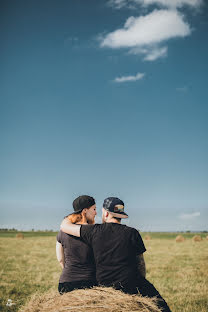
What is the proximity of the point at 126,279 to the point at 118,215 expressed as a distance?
0.76m

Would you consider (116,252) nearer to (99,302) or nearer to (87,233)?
(87,233)

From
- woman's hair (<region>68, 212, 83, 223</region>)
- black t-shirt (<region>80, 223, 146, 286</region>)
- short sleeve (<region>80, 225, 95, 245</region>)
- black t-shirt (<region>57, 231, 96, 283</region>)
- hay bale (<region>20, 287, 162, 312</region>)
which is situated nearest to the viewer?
hay bale (<region>20, 287, 162, 312</region>)

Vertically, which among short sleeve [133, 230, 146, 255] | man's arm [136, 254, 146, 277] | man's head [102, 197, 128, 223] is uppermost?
man's head [102, 197, 128, 223]

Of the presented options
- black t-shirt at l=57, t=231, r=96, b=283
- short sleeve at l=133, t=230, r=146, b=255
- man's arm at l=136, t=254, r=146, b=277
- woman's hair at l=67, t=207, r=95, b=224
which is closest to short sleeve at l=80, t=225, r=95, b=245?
black t-shirt at l=57, t=231, r=96, b=283

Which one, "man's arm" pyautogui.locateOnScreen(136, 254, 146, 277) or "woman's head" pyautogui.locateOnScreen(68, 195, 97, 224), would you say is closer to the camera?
"man's arm" pyautogui.locateOnScreen(136, 254, 146, 277)

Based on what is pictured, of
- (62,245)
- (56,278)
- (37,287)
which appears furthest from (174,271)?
(62,245)

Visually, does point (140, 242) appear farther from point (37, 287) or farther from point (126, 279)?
point (37, 287)

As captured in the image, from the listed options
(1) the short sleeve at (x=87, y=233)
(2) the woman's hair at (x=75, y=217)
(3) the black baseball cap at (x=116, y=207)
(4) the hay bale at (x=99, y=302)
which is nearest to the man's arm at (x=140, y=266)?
(4) the hay bale at (x=99, y=302)

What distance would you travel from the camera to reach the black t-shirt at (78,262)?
370 cm

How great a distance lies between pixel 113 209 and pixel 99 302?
1083mm

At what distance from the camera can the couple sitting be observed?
3.43 m

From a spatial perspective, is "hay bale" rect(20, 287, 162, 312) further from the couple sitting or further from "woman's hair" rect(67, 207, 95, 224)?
"woman's hair" rect(67, 207, 95, 224)

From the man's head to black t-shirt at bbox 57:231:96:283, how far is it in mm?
465

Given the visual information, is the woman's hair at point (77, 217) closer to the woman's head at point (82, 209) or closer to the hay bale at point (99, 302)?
the woman's head at point (82, 209)
